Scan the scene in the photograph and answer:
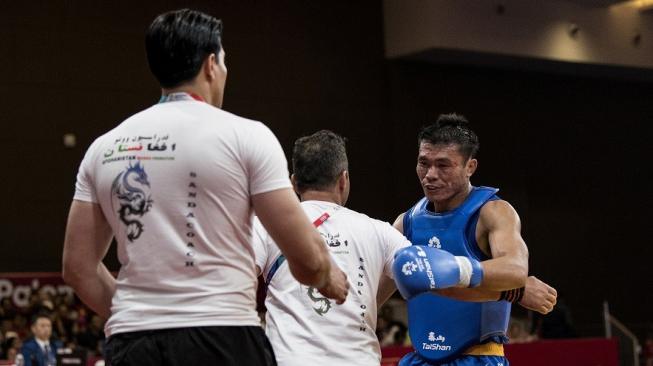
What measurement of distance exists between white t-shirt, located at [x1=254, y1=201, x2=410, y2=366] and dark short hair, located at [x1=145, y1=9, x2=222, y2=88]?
3.43ft

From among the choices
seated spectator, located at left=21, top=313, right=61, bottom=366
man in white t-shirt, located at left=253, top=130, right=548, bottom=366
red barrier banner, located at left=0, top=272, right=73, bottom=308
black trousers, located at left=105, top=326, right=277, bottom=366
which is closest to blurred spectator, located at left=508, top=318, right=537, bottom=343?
red barrier banner, located at left=0, top=272, right=73, bottom=308

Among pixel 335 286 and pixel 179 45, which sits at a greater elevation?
pixel 179 45

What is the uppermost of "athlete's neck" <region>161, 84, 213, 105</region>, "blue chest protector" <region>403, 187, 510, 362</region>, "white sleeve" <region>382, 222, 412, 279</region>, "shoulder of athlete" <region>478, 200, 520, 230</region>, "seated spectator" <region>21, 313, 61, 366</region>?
"athlete's neck" <region>161, 84, 213, 105</region>

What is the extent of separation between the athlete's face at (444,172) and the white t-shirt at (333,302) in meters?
1.00

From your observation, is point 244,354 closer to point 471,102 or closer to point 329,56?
point 329,56

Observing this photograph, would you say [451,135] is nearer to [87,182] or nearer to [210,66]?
[210,66]

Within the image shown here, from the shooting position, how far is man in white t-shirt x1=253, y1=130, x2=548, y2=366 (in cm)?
356

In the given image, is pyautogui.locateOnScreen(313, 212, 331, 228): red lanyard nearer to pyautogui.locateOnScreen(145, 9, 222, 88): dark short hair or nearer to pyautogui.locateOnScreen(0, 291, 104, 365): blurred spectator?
pyautogui.locateOnScreen(145, 9, 222, 88): dark short hair

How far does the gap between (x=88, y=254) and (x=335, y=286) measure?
703 mm

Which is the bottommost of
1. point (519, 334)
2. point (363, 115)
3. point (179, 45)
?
point (519, 334)

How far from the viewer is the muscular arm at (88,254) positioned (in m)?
2.76

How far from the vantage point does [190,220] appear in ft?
8.45

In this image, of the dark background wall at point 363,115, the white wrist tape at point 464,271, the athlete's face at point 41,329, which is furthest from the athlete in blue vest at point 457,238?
the dark background wall at point 363,115

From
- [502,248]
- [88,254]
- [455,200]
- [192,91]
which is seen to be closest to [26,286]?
[455,200]
